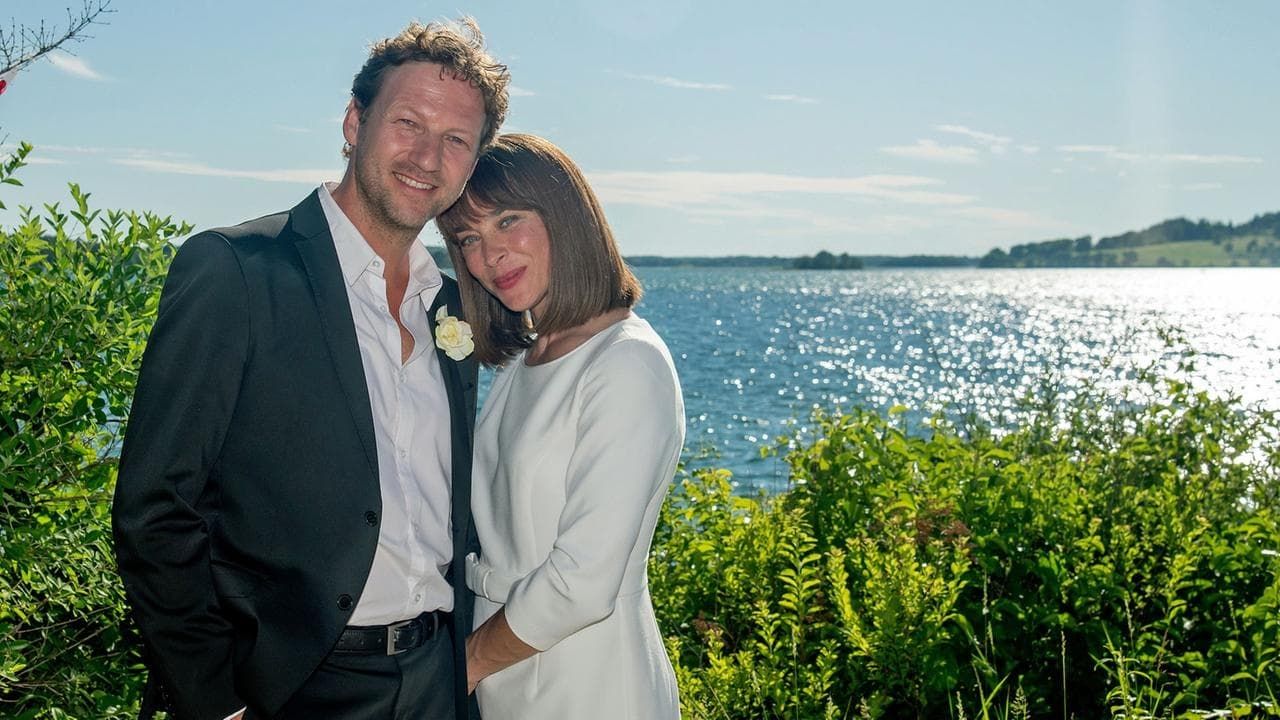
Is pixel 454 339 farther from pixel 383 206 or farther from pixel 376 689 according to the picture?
pixel 376 689

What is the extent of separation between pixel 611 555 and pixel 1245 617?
322 cm

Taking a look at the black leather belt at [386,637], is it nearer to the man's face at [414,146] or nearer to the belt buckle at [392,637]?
the belt buckle at [392,637]

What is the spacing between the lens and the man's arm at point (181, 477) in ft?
7.61

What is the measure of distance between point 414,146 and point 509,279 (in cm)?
47

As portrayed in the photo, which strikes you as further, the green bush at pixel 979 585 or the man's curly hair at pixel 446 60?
the green bush at pixel 979 585

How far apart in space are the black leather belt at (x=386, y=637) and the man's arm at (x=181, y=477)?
314 mm

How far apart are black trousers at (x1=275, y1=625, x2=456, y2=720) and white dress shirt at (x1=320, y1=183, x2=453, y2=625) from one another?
106mm

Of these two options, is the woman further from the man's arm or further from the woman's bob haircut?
the man's arm

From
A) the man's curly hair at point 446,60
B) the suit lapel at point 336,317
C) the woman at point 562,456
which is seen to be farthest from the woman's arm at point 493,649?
the man's curly hair at point 446,60

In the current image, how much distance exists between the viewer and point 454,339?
10.1 ft

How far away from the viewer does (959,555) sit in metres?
4.74

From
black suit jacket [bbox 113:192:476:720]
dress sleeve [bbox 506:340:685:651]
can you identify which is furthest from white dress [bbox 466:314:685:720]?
black suit jacket [bbox 113:192:476:720]

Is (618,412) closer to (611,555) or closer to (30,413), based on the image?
(611,555)

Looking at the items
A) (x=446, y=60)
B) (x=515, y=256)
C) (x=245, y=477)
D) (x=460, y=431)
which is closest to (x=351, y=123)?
(x=446, y=60)
